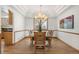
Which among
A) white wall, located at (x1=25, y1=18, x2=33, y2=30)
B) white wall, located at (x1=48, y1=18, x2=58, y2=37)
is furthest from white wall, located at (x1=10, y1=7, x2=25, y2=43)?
white wall, located at (x1=48, y1=18, x2=58, y2=37)

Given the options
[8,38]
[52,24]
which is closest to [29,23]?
[52,24]

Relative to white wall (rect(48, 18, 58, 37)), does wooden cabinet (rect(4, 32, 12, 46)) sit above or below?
below

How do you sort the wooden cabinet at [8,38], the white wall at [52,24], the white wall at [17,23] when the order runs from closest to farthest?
A: the wooden cabinet at [8,38], the white wall at [17,23], the white wall at [52,24]

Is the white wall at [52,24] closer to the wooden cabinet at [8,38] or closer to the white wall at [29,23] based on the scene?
the white wall at [29,23]

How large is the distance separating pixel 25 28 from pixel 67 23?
291 cm

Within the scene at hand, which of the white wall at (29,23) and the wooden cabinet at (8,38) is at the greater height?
the white wall at (29,23)

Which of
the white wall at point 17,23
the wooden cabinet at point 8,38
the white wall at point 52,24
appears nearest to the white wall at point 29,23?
the white wall at point 17,23

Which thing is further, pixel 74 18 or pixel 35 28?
pixel 35 28

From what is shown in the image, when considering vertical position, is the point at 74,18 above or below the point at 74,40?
above

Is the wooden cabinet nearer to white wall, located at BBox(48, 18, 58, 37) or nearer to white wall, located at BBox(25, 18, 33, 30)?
white wall, located at BBox(25, 18, 33, 30)
